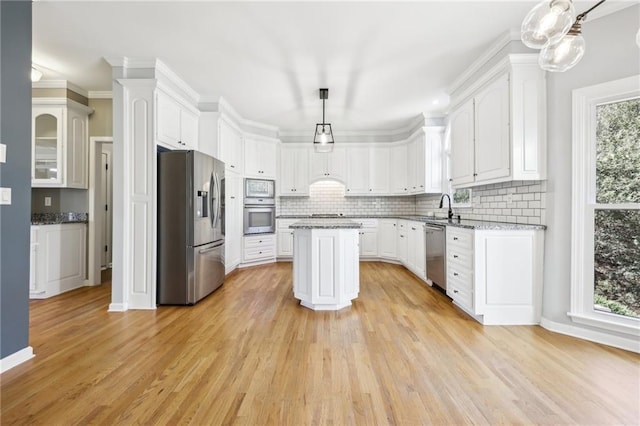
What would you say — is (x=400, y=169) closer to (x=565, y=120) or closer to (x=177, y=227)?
(x=565, y=120)

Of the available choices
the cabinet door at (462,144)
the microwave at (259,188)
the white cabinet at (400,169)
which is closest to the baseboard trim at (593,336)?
the cabinet door at (462,144)

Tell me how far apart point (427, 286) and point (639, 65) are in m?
3.07

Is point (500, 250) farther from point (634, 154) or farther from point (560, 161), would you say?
point (634, 154)

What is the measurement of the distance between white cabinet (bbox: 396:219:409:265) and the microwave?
2600 mm

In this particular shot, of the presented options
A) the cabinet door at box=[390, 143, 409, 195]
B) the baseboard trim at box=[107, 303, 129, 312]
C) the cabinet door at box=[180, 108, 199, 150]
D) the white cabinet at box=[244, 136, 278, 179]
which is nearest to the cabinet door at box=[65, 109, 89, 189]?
the cabinet door at box=[180, 108, 199, 150]

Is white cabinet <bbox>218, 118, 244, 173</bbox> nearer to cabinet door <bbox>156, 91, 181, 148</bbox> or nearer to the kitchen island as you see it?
cabinet door <bbox>156, 91, 181, 148</bbox>

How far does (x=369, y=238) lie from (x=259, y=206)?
232 centimetres

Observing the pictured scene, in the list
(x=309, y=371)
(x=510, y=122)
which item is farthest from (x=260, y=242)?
(x=510, y=122)

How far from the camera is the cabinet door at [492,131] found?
290 centimetres

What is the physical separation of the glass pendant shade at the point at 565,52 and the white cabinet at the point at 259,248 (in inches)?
197

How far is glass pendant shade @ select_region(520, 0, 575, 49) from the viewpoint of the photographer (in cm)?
121

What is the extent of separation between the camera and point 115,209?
328 cm

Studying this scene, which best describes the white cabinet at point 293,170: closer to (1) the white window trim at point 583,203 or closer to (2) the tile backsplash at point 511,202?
(2) the tile backsplash at point 511,202

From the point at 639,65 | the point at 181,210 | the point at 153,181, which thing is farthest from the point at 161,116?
the point at 639,65
